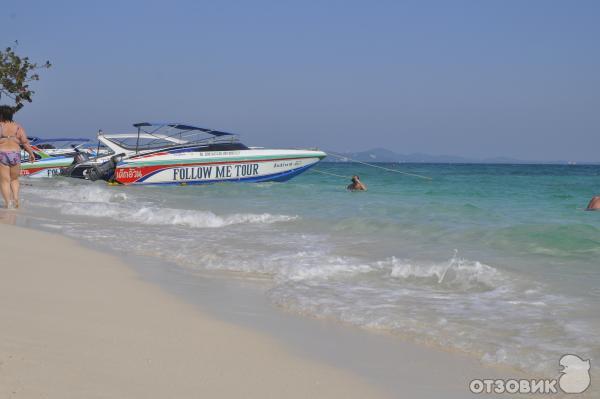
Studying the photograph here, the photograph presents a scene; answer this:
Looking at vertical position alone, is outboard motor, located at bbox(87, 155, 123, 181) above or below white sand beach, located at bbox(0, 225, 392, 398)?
above

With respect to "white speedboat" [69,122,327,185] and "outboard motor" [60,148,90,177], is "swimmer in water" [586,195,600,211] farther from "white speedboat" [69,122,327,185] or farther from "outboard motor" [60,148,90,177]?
"outboard motor" [60,148,90,177]

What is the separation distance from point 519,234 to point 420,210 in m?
4.32

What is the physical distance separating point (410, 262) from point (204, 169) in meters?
16.4

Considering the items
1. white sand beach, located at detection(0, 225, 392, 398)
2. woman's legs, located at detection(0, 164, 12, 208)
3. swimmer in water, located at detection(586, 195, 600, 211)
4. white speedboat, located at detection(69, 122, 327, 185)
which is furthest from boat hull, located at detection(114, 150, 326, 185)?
white sand beach, located at detection(0, 225, 392, 398)

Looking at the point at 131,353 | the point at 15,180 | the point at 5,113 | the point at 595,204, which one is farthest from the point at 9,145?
the point at 595,204

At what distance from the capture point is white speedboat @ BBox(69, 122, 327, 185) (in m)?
22.5

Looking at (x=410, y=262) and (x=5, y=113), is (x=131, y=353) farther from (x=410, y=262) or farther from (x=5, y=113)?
(x=5, y=113)

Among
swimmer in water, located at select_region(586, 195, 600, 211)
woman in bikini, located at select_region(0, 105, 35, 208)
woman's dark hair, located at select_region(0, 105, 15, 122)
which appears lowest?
swimmer in water, located at select_region(586, 195, 600, 211)

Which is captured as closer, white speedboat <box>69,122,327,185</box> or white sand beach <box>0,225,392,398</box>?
white sand beach <box>0,225,392,398</box>

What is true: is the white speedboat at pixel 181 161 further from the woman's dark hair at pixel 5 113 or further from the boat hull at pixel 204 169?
the woman's dark hair at pixel 5 113

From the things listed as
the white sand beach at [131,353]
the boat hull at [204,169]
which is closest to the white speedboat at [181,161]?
the boat hull at [204,169]

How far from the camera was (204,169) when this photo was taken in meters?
22.8

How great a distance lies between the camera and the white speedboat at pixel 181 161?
885 inches

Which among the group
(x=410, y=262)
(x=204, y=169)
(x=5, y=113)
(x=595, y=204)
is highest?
(x=5, y=113)
